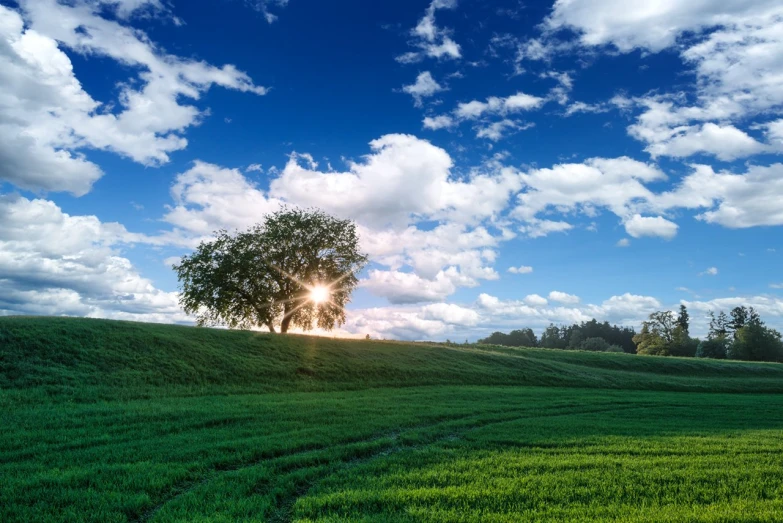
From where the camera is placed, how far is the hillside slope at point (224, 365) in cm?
2409

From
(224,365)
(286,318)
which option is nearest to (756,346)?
(286,318)

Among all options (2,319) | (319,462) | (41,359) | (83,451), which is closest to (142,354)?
(41,359)

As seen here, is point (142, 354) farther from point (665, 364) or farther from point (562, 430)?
point (665, 364)

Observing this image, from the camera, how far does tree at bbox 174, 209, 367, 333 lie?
52.6 meters

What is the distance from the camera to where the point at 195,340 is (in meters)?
34.8

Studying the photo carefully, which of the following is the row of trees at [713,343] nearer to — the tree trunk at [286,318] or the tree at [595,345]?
the tree at [595,345]

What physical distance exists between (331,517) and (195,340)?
1180 inches

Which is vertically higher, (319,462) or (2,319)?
(2,319)

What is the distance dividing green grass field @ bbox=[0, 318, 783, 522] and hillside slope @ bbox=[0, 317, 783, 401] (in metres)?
0.19

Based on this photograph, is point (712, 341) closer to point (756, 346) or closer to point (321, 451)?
point (756, 346)

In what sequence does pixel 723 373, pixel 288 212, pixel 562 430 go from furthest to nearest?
pixel 723 373 → pixel 288 212 → pixel 562 430

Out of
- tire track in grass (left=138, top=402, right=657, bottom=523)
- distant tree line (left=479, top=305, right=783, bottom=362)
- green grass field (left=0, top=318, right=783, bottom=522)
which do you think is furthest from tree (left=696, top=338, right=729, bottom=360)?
tire track in grass (left=138, top=402, right=657, bottom=523)

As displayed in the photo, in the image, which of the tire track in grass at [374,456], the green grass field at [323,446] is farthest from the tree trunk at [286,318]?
the tire track in grass at [374,456]

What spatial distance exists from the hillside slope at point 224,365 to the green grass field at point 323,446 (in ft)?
0.62
